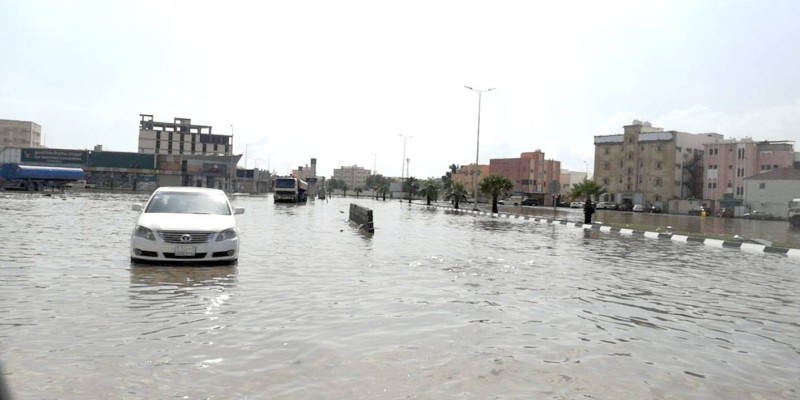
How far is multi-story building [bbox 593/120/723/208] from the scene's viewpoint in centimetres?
9331

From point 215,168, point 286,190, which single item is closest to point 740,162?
point 286,190

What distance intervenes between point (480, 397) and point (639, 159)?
101 metres

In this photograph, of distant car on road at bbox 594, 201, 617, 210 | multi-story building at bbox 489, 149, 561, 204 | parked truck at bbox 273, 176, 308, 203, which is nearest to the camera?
parked truck at bbox 273, 176, 308, 203

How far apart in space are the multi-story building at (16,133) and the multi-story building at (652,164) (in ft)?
457

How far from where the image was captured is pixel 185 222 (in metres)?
11.1

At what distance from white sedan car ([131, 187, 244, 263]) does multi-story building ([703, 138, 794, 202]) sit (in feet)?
283

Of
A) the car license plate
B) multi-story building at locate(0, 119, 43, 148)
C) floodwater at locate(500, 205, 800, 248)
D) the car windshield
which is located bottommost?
the car license plate

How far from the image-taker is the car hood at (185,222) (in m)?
10.8

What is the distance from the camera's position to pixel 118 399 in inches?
166

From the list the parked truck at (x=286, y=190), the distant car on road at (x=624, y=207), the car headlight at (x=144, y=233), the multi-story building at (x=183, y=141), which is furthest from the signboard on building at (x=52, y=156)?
the car headlight at (x=144, y=233)

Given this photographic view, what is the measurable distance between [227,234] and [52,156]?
114389 millimetres

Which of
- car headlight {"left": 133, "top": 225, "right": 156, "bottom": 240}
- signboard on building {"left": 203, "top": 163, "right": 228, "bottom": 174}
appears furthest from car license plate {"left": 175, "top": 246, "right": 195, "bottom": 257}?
signboard on building {"left": 203, "top": 163, "right": 228, "bottom": 174}

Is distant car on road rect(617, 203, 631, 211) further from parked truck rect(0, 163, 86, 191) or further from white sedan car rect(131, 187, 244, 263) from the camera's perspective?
white sedan car rect(131, 187, 244, 263)

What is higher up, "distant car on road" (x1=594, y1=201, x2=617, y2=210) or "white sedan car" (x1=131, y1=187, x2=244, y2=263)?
"distant car on road" (x1=594, y1=201, x2=617, y2=210)
